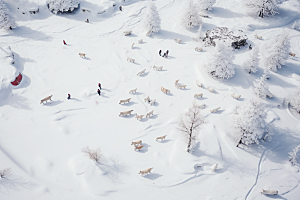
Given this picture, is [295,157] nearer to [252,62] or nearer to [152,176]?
[252,62]

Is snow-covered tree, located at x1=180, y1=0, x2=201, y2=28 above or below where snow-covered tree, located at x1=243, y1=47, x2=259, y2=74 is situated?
above

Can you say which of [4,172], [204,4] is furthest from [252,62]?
[4,172]

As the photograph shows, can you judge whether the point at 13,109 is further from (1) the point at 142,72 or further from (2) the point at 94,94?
(1) the point at 142,72

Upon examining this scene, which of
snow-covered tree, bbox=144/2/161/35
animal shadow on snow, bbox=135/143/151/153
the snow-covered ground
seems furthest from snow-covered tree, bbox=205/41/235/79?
animal shadow on snow, bbox=135/143/151/153

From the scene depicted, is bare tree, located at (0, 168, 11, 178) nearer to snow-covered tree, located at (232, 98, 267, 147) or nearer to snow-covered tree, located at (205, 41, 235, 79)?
snow-covered tree, located at (232, 98, 267, 147)

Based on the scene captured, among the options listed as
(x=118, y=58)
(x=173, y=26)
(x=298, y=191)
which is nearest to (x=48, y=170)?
(x=118, y=58)

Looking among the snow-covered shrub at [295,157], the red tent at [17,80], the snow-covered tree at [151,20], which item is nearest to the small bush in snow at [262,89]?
the snow-covered shrub at [295,157]
